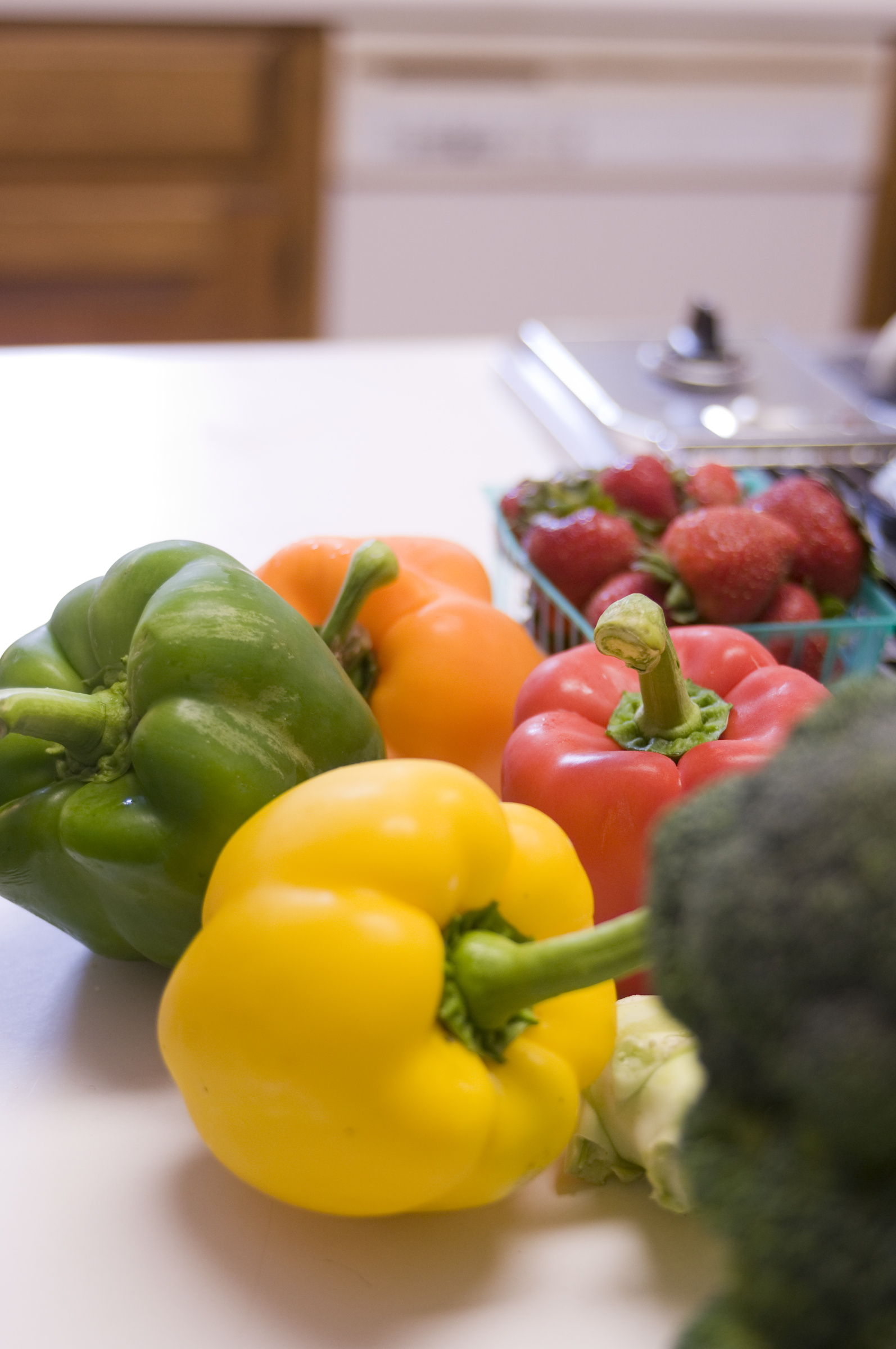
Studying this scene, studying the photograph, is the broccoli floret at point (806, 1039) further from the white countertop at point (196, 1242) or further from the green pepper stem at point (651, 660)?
the green pepper stem at point (651, 660)

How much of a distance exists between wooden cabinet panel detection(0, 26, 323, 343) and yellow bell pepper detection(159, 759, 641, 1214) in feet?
6.66

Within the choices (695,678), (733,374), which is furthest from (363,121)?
(695,678)

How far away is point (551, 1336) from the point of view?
1.74ft

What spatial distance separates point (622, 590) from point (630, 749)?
20 centimetres

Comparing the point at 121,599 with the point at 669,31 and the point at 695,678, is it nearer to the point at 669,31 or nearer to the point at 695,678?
the point at 695,678

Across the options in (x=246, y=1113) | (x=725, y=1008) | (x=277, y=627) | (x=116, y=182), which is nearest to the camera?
(x=725, y=1008)

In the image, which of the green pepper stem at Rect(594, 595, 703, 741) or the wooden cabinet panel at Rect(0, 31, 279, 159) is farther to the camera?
the wooden cabinet panel at Rect(0, 31, 279, 159)

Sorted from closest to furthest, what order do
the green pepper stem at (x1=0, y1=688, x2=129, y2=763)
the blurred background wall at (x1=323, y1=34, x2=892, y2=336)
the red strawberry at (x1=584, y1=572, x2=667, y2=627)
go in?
the green pepper stem at (x1=0, y1=688, x2=129, y2=763)
the red strawberry at (x1=584, y1=572, x2=667, y2=627)
the blurred background wall at (x1=323, y1=34, x2=892, y2=336)

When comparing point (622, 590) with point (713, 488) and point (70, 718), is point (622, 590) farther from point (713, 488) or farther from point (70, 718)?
point (70, 718)

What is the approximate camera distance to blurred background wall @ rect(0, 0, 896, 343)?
90.2 inches

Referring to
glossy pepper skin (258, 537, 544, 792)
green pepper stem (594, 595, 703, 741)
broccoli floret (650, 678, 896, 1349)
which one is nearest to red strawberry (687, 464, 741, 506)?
glossy pepper skin (258, 537, 544, 792)

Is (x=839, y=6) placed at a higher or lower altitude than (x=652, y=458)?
higher

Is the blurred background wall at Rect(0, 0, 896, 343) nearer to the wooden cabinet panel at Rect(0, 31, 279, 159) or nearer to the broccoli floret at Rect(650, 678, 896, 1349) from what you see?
the wooden cabinet panel at Rect(0, 31, 279, 159)

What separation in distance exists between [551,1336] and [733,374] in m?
1.08
